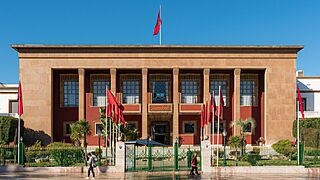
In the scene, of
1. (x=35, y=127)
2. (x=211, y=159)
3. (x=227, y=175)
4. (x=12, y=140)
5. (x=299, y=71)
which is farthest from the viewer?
(x=299, y=71)

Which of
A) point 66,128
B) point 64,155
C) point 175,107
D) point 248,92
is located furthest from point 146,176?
point 248,92

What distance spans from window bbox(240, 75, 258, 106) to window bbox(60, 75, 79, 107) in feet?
65.0

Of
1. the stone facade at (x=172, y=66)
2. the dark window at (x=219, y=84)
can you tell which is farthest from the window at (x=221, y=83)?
the stone facade at (x=172, y=66)

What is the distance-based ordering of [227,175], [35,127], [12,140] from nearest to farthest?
[227,175], [12,140], [35,127]

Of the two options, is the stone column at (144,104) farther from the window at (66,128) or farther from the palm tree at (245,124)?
the palm tree at (245,124)

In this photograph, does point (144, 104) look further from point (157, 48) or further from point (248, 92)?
point (248, 92)

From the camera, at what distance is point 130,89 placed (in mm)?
49094

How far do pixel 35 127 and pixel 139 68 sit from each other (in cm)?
1349

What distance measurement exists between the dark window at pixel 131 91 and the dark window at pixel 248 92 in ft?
41.0

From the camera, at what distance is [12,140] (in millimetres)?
42094

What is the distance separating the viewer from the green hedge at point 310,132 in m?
39.6

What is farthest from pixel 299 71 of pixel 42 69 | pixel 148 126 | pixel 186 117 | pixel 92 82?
pixel 42 69

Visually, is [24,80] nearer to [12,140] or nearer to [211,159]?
[12,140]

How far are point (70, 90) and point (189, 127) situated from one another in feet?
49.0
